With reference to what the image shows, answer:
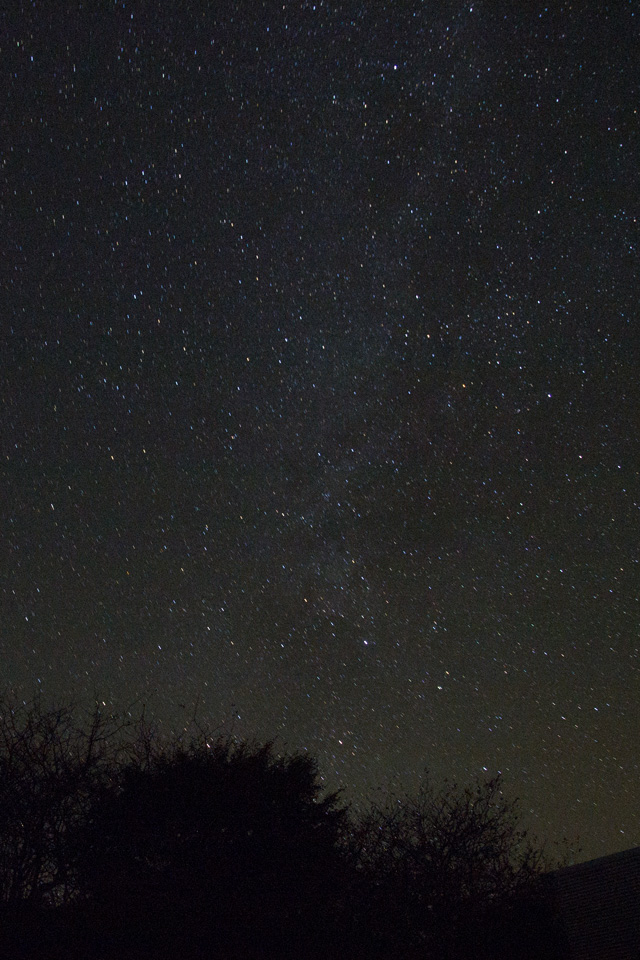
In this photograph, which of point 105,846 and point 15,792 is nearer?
point 15,792

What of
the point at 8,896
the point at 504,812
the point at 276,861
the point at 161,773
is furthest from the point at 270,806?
the point at 8,896

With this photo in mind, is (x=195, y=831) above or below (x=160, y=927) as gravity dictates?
above

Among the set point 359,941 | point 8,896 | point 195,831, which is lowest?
point 359,941

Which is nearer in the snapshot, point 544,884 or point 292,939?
point 292,939

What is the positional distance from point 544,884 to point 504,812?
7.38ft

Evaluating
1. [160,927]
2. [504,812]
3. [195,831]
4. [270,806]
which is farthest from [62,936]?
[504,812]

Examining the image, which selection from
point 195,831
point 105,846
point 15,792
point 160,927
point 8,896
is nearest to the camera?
point 8,896

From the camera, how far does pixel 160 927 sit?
12.0m

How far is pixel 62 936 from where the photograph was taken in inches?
414

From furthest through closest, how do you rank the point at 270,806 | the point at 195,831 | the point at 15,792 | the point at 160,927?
the point at 270,806 → the point at 195,831 → the point at 160,927 → the point at 15,792

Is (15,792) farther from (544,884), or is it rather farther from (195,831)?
(544,884)

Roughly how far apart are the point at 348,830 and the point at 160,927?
837 cm

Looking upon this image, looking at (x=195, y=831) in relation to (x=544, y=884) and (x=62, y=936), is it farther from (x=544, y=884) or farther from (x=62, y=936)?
(x=544, y=884)

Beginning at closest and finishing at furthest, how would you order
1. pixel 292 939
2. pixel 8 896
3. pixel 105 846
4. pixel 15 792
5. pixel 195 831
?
1. pixel 8 896
2. pixel 15 792
3. pixel 105 846
4. pixel 292 939
5. pixel 195 831
